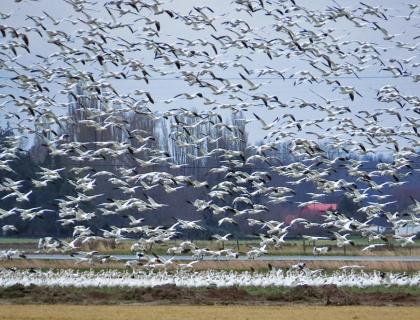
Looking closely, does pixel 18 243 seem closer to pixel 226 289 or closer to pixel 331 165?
pixel 331 165

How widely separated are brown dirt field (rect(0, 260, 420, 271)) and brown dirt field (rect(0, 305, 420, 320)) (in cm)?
1290

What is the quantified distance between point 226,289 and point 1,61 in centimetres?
1105

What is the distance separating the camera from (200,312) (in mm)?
33812

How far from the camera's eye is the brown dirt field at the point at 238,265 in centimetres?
4909

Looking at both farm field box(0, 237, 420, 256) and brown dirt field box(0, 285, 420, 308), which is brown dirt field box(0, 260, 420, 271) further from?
brown dirt field box(0, 285, 420, 308)

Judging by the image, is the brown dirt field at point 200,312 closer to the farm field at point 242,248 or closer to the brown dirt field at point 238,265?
the brown dirt field at point 238,265

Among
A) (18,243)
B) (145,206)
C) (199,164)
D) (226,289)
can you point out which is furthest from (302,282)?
(199,164)

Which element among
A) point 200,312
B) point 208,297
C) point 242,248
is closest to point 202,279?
point 208,297

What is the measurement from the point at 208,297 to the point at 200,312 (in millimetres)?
4224

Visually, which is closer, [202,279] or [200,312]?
[200,312]

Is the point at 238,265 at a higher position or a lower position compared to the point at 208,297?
higher

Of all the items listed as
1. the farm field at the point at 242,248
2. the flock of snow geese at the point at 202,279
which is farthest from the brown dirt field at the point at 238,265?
the farm field at the point at 242,248

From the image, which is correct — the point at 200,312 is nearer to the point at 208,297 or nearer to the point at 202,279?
the point at 208,297

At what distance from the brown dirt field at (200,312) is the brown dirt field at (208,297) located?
1.31 m
